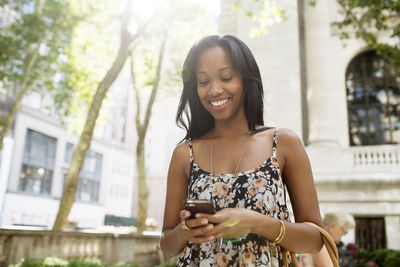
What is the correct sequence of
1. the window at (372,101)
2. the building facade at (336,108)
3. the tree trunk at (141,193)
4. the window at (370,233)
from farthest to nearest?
1. the window at (372,101)
2. the window at (370,233)
3. the building facade at (336,108)
4. the tree trunk at (141,193)

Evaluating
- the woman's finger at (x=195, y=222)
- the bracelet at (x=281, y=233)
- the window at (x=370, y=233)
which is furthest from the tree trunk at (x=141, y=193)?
the woman's finger at (x=195, y=222)

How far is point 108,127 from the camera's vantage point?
5816cm

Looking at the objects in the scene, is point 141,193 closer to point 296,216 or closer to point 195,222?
point 296,216

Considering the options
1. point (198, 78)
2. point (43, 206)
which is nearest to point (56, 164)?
point (43, 206)

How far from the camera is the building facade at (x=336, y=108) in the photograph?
16078mm

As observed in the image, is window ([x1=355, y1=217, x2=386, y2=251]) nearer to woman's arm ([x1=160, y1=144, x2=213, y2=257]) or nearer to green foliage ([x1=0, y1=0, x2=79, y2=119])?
green foliage ([x1=0, y1=0, x2=79, y2=119])

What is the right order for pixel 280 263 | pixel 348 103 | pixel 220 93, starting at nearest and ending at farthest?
pixel 280 263, pixel 220 93, pixel 348 103

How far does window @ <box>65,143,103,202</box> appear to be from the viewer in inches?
2036

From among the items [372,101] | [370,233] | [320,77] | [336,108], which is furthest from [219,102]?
[372,101]

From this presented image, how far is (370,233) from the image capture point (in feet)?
53.8

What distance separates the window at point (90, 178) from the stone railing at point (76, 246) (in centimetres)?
4045

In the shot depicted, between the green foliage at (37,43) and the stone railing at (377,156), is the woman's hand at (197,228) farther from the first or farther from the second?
the stone railing at (377,156)

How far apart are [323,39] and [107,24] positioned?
1027 centimetres

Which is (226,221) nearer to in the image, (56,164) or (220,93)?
(220,93)
